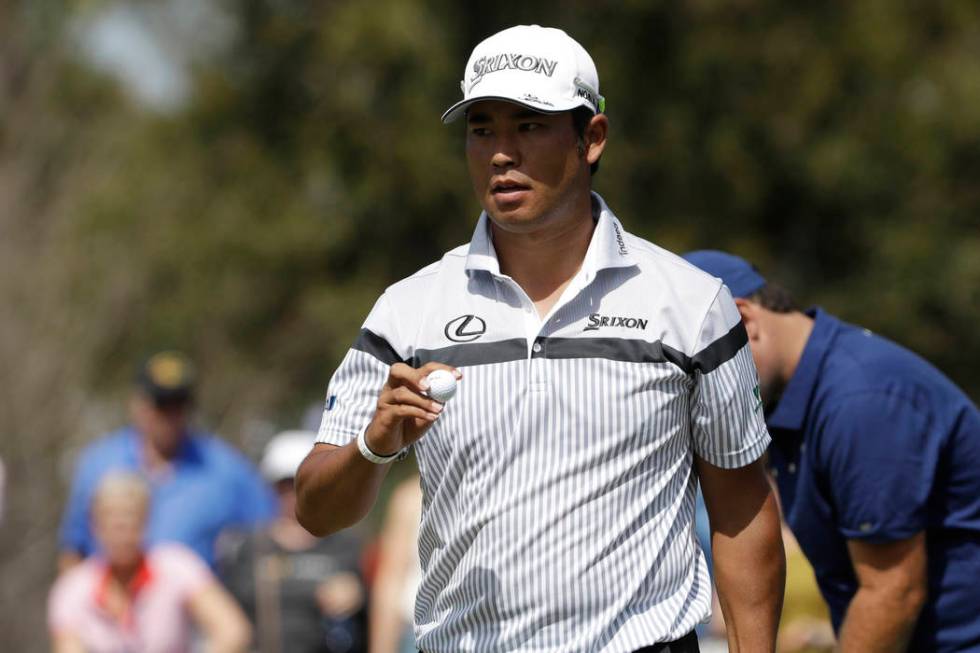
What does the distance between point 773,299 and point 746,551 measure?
129 centimetres

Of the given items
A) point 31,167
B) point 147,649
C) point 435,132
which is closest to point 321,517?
point 147,649

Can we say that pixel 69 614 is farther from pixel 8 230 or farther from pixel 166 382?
pixel 8 230

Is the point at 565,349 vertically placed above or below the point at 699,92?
below

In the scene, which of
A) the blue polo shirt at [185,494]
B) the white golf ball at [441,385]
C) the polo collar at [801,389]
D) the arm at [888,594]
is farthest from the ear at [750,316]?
the blue polo shirt at [185,494]

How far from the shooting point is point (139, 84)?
2064cm

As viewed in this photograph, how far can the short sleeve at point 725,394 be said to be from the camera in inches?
147

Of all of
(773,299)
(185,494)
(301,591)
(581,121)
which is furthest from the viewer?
(185,494)

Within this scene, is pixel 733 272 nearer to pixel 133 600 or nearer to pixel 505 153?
pixel 505 153

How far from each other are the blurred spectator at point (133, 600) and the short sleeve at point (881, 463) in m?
4.31

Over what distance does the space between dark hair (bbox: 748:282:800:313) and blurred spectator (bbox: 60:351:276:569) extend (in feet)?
16.9

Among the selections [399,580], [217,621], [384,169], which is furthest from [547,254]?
[384,169]

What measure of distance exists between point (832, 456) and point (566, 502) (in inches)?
48.5

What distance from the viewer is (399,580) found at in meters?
8.68

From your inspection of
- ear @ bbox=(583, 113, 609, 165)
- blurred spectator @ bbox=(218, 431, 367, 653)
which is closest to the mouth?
ear @ bbox=(583, 113, 609, 165)
